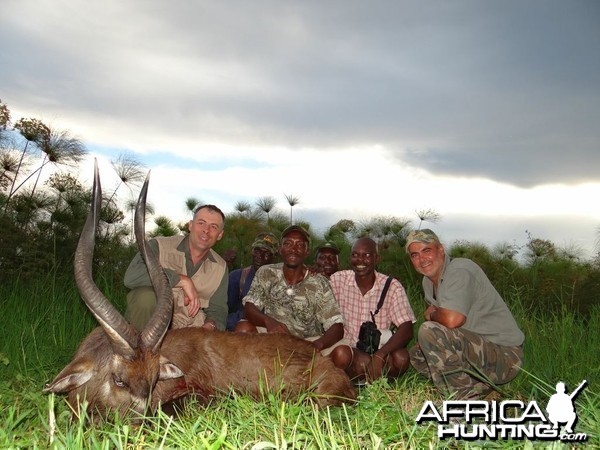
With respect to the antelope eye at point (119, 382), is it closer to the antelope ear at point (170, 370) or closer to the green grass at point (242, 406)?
the green grass at point (242, 406)

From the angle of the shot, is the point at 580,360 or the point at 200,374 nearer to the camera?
the point at 200,374

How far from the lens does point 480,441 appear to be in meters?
3.07

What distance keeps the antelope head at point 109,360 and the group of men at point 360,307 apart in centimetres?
133

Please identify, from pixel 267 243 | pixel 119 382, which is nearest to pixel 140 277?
pixel 119 382

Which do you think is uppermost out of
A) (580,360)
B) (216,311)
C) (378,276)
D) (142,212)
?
(142,212)

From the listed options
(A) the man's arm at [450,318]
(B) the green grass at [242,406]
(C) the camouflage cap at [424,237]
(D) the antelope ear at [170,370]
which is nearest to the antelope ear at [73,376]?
(B) the green grass at [242,406]

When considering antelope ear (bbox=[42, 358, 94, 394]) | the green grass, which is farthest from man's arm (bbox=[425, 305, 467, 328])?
antelope ear (bbox=[42, 358, 94, 394])

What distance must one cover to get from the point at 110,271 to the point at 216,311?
6040 millimetres

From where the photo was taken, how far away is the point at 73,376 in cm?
398

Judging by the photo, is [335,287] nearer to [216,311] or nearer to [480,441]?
[216,311]

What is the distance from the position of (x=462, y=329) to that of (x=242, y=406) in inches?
90.3

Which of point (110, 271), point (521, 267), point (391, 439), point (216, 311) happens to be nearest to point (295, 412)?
point (391, 439)

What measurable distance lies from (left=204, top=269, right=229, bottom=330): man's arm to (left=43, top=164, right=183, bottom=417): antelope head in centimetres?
189

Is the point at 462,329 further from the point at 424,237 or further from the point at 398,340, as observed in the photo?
the point at 424,237
